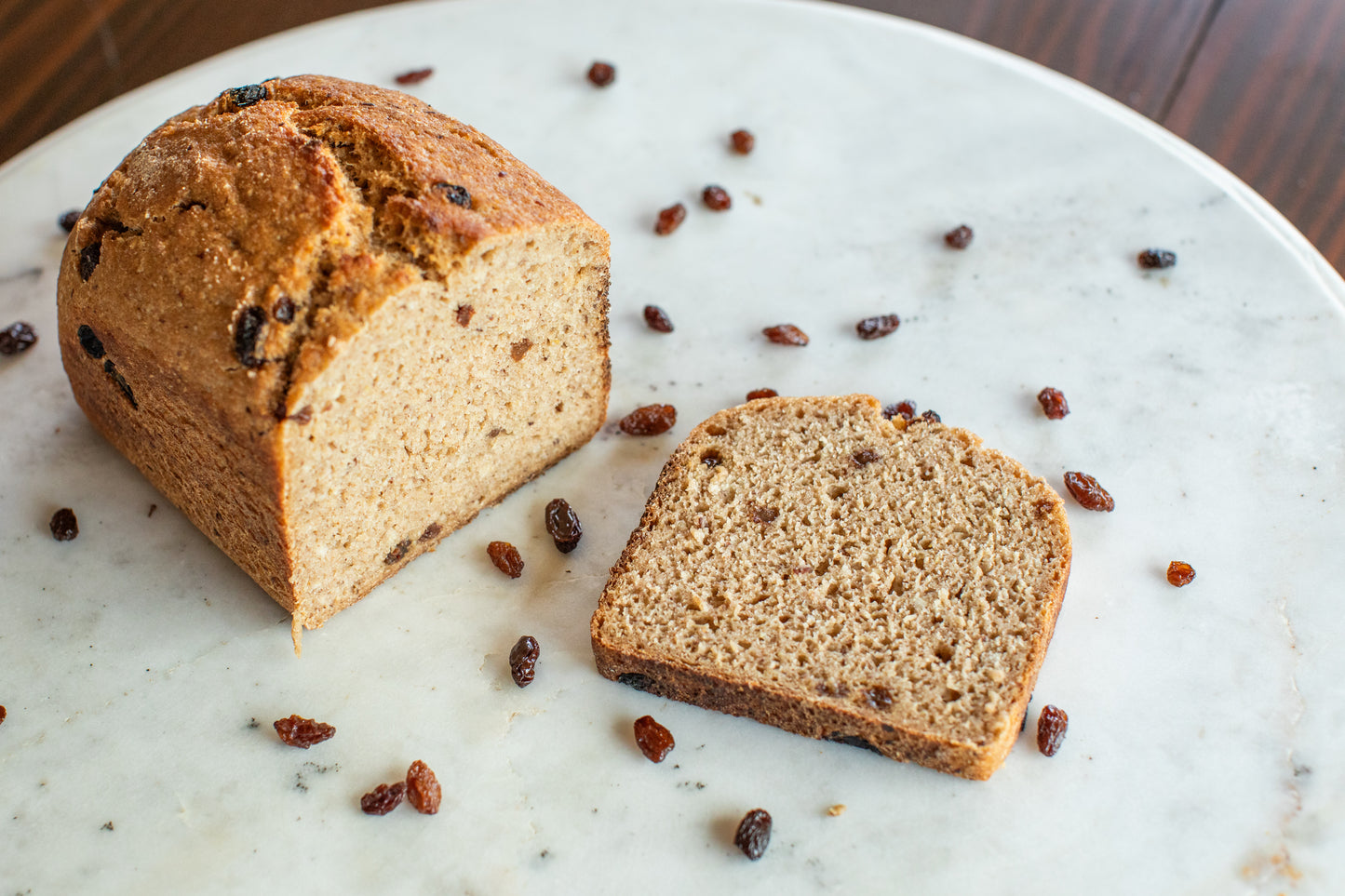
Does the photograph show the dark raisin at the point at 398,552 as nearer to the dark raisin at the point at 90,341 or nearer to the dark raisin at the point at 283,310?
the dark raisin at the point at 283,310

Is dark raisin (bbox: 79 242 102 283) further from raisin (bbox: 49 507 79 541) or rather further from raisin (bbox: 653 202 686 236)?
raisin (bbox: 653 202 686 236)

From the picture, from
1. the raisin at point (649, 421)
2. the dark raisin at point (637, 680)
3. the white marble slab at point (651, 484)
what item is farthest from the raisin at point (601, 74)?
the dark raisin at point (637, 680)

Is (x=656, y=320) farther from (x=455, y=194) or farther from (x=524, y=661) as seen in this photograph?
(x=524, y=661)

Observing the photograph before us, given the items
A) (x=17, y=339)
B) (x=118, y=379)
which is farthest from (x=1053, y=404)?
(x=17, y=339)

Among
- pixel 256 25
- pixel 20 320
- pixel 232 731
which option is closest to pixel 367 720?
pixel 232 731

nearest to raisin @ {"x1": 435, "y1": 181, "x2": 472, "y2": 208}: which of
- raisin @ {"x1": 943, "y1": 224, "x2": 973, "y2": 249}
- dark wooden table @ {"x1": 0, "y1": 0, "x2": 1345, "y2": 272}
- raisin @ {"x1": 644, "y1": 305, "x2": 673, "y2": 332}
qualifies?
raisin @ {"x1": 644, "y1": 305, "x2": 673, "y2": 332}

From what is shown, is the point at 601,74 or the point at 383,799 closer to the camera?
the point at 383,799
